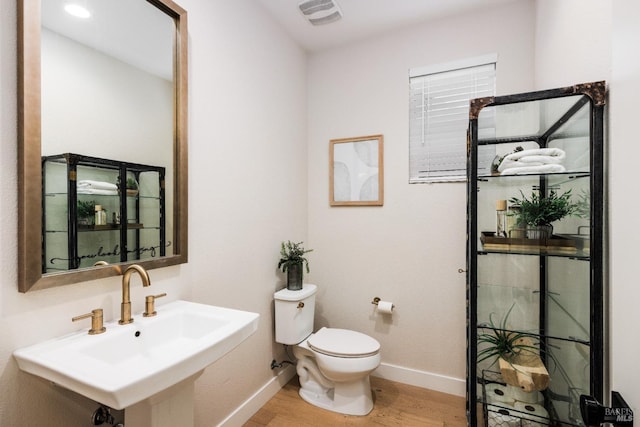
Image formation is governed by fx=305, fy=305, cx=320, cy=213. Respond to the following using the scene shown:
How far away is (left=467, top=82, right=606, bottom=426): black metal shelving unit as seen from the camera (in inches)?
45.2

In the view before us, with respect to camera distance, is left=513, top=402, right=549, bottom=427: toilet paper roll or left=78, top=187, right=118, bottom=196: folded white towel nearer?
left=78, top=187, right=118, bottom=196: folded white towel

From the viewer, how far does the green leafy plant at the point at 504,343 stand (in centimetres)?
141

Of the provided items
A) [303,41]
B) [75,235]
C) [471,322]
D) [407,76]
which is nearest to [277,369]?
[471,322]

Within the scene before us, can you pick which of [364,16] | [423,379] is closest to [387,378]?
[423,379]

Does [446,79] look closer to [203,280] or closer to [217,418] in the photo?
[203,280]

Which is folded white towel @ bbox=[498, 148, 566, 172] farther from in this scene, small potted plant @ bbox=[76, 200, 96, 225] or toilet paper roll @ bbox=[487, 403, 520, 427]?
small potted plant @ bbox=[76, 200, 96, 225]

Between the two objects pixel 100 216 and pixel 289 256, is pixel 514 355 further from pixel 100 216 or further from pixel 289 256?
pixel 100 216

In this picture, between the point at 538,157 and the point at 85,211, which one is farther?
the point at 538,157


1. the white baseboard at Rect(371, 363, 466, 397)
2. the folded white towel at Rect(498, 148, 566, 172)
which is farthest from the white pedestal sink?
the white baseboard at Rect(371, 363, 466, 397)

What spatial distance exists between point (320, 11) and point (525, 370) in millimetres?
2399

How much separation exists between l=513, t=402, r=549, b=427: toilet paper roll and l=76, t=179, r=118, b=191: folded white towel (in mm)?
2018

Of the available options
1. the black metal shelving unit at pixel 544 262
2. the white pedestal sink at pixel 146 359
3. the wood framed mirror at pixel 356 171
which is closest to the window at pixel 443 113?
the wood framed mirror at pixel 356 171

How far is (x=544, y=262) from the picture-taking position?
4.75 ft

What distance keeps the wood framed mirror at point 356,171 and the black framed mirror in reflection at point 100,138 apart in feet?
4.46
